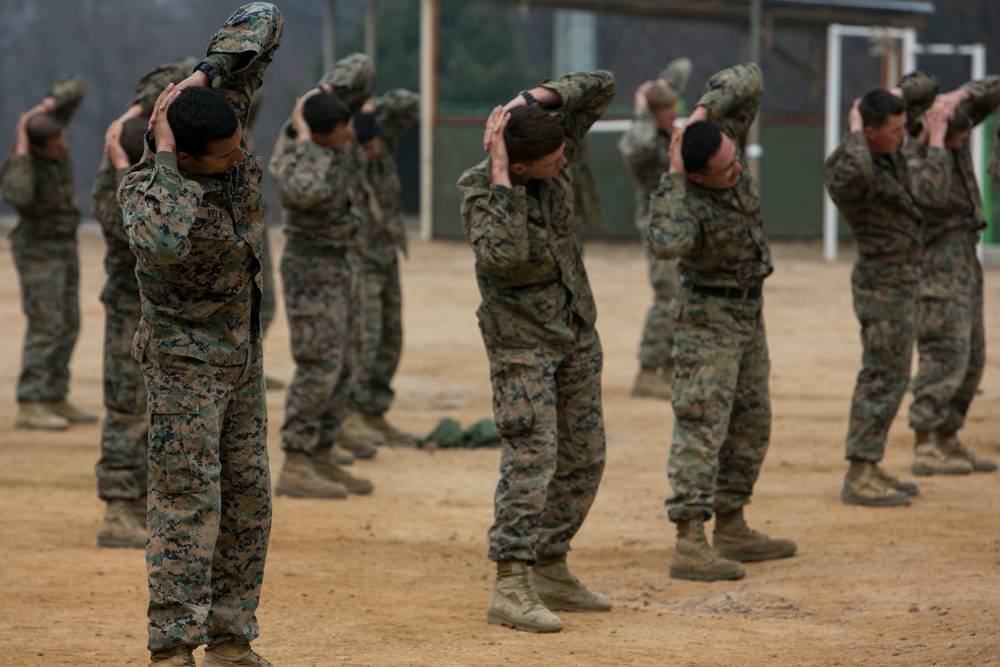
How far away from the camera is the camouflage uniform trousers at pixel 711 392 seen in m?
5.97

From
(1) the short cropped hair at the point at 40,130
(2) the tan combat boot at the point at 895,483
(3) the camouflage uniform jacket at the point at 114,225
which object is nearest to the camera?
(3) the camouflage uniform jacket at the point at 114,225

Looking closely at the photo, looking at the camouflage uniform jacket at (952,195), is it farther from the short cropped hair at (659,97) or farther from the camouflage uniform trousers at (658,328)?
the camouflage uniform trousers at (658,328)

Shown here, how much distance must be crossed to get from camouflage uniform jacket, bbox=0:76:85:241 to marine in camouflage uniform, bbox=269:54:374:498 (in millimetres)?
2459

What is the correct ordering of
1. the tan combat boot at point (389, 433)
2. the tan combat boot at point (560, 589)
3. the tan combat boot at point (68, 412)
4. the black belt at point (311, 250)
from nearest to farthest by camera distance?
1. the tan combat boot at point (560, 589)
2. the black belt at point (311, 250)
3. the tan combat boot at point (389, 433)
4. the tan combat boot at point (68, 412)

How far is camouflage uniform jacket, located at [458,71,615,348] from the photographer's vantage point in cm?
525

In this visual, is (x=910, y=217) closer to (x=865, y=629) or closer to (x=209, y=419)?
(x=865, y=629)

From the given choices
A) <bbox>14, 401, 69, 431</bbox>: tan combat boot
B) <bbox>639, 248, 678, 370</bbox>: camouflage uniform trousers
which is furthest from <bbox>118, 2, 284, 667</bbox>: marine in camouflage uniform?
<bbox>639, 248, 678, 370</bbox>: camouflage uniform trousers

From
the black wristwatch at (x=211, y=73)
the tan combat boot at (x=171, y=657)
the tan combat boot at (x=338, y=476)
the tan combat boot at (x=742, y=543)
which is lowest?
the tan combat boot at (x=338, y=476)

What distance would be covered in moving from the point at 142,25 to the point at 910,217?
31.8 m

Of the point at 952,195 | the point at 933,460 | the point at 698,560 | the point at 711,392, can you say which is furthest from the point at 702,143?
the point at 933,460

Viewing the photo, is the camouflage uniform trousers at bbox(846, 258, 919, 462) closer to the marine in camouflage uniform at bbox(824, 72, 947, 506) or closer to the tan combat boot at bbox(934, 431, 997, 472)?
the marine in camouflage uniform at bbox(824, 72, 947, 506)

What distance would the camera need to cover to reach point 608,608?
5.63m

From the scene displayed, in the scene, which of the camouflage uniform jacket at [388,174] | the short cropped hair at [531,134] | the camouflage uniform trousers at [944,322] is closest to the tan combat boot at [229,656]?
the short cropped hair at [531,134]

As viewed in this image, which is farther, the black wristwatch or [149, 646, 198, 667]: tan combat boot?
the black wristwatch
